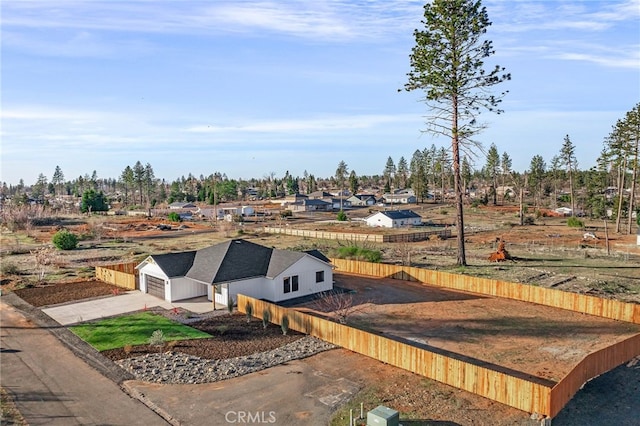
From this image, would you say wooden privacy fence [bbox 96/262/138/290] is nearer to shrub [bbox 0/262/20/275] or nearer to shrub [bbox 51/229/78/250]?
shrub [bbox 0/262/20/275]

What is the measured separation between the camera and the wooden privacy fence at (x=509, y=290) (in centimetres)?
2891

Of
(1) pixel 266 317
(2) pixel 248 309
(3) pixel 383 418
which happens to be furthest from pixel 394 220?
(3) pixel 383 418

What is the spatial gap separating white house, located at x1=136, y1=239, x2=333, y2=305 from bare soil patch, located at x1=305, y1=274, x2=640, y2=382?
268cm

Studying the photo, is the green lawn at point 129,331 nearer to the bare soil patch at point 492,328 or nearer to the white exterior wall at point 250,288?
the white exterior wall at point 250,288

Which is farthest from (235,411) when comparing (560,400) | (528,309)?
(528,309)

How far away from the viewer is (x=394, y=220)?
8638 centimetres

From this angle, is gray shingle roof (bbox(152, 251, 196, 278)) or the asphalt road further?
gray shingle roof (bbox(152, 251, 196, 278))

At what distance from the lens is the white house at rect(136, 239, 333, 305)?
32938mm

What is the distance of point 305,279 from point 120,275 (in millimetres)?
15678

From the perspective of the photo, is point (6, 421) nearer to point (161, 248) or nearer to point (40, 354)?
point (40, 354)

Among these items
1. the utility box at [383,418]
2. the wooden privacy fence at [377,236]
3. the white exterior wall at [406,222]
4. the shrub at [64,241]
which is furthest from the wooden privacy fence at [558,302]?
the white exterior wall at [406,222]

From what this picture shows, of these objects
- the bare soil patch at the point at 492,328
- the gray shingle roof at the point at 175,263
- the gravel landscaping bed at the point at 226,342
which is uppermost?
the gray shingle roof at the point at 175,263

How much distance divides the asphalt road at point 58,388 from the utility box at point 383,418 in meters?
7.31

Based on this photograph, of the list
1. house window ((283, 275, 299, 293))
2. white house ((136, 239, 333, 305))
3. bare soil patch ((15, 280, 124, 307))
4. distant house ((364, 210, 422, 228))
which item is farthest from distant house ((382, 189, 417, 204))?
bare soil patch ((15, 280, 124, 307))
